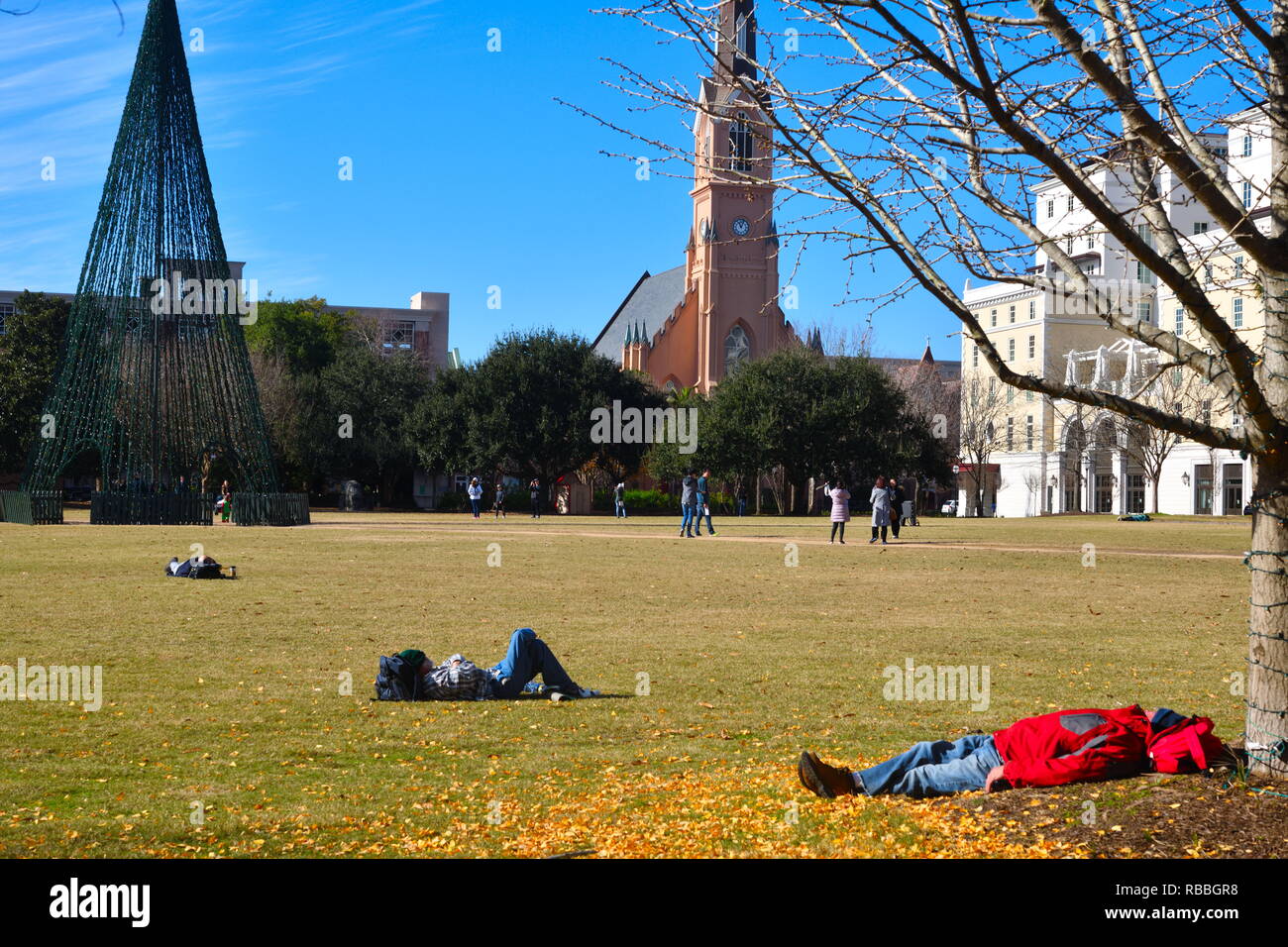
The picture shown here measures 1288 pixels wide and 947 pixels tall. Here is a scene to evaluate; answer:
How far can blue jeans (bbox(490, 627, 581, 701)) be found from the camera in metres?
9.79

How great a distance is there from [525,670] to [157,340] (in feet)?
94.3

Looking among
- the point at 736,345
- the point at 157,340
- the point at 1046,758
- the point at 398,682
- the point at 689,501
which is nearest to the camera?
the point at 1046,758

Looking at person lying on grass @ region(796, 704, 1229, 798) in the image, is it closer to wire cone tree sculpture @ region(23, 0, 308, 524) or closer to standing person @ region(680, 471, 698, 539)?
wire cone tree sculpture @ region(23, 0, 308, 524)

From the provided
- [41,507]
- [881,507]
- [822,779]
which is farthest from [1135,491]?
[822,779]

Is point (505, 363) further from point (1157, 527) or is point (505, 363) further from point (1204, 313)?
point (1204, 313)

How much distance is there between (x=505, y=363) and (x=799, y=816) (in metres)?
66.7

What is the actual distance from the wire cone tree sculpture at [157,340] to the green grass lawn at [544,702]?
12.0m

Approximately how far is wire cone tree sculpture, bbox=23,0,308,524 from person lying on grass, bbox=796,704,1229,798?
30899 millimetres

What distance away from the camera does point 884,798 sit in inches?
252

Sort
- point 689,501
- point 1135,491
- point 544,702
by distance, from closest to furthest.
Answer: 1. point 544,702
2. point 689,501
3. point 1135,491

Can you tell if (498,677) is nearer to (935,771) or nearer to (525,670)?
(525,670)

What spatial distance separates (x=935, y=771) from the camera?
6.45 m

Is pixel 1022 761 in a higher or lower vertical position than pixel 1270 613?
lower

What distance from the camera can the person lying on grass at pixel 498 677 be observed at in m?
9.62
